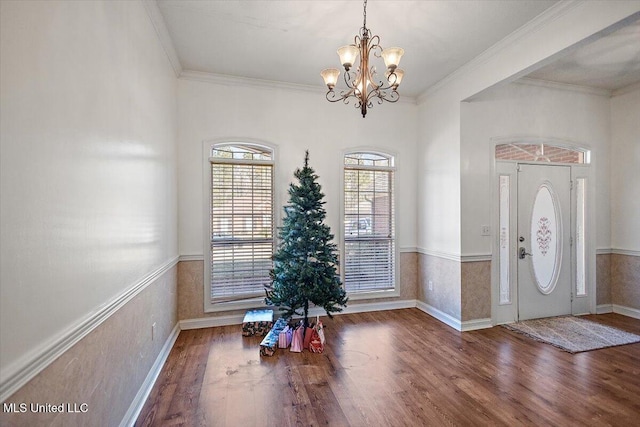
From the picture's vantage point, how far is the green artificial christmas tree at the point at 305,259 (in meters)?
3.34

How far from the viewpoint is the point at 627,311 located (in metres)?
4.20

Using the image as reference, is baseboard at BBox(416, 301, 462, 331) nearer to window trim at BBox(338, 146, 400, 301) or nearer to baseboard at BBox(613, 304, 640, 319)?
window trim at BBox(338, 146, 400, 301)

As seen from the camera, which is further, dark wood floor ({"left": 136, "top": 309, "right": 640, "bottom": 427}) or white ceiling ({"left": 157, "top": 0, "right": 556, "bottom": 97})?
white ceiling ({"left": 157, "top": 0, "right": 556, "bottom": 97})

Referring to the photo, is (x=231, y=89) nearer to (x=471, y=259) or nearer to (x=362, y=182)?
(x=362, y=182)

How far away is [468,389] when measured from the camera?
2455mm

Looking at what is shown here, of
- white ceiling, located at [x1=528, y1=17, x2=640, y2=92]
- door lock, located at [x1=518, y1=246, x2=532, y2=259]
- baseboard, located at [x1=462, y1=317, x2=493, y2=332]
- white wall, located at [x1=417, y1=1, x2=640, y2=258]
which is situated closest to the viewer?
white wall, located at [x1=417, y1=1, x2=640, y2=258]

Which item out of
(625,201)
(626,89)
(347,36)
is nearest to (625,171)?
(625,201)

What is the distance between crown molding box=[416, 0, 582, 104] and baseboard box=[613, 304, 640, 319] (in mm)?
4041

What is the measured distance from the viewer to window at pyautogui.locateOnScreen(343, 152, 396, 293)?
433 centimetres

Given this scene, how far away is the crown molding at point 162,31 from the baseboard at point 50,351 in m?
2.27

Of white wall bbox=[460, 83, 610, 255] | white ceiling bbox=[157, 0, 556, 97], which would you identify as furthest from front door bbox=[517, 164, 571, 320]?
white ceiling bbox=[157, 0, 556, 97]

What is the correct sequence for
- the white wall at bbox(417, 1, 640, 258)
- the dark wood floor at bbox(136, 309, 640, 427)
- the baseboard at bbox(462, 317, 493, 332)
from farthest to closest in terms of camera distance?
the baseboard at bbox(462, 317, 493, 332) < the white wall at bbox(417, 1, 640, 258) < the dark wood floor at bbox(136, 309, 640, 427)

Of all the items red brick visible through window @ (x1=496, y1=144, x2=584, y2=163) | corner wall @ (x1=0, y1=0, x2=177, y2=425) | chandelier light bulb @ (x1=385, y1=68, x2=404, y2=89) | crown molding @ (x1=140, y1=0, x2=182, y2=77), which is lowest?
corner wall @ (x1=0, y1=0, x2=177, y2=425)

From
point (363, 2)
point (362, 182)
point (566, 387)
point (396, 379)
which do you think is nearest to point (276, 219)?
point (362, 182)
